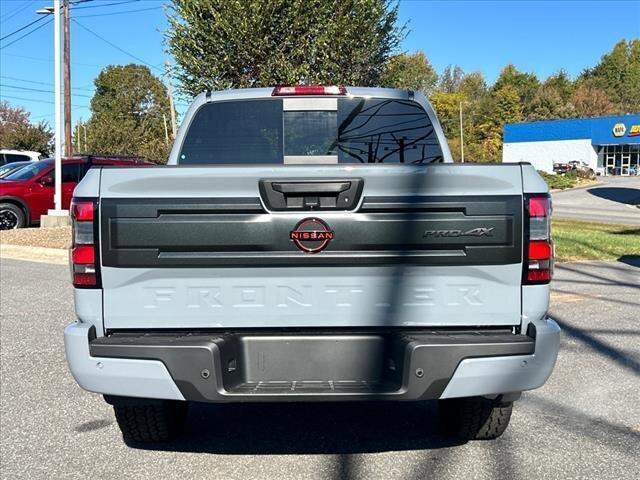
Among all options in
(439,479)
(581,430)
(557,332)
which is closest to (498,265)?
(557,332)

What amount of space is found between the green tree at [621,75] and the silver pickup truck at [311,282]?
107453mm

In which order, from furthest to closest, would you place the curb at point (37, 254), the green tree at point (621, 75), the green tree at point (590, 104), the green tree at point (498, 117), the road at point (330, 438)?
1. the green tree at point (621, 75)
2. the green tree at point (590, 104)
3. the green tree at point (498, 117)
4. the curb at point (37, 254)
5. the road at point (330, 438)

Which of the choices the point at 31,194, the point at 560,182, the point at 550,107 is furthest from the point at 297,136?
the point at 550,107

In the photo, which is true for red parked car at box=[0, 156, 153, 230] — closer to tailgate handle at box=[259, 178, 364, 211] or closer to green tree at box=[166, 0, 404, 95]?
green tree at box=[166, 0, 404, 95]

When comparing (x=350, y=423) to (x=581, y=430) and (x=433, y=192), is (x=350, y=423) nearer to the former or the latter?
(x=581, y=430)

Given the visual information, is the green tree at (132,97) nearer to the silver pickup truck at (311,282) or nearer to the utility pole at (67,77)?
the utility pole at (67,77)

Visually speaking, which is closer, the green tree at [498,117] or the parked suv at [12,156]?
the parked suv at [12,156]

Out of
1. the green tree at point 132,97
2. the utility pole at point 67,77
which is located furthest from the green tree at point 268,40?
the green tree at point 132,97

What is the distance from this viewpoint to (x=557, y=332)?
3.14m

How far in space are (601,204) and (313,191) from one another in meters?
36.8

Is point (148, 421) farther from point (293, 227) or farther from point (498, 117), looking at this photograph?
point (498, 117)

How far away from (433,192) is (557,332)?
874mm

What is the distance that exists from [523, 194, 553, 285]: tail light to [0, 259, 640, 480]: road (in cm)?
117

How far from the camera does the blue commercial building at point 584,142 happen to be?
6288 cm
